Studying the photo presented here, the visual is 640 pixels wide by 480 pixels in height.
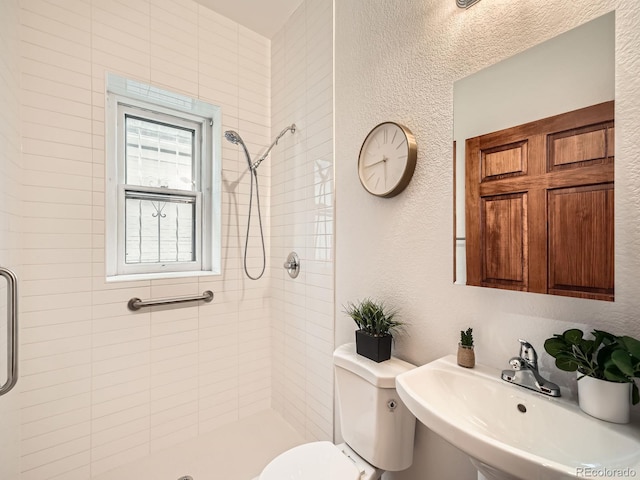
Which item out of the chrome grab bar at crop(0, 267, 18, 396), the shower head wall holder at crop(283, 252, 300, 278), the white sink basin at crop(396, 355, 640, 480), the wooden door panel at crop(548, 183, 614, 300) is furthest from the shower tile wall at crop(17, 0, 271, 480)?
the wooden door panel at crop(548, 183, 614, 300)

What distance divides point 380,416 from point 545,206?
3.02 feet

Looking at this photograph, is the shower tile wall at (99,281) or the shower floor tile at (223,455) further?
the shower floor tile at (223,455)

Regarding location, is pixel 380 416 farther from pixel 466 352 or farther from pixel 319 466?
pixel 466 352

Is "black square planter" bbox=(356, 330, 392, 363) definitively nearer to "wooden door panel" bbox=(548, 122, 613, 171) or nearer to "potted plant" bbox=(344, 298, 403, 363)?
"potted plant" bbox=(344, 298, 403, 363)

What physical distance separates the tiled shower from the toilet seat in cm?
54

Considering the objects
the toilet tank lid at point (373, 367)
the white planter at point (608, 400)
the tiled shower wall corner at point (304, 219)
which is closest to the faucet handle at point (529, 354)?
the white planter at point (608, 400)

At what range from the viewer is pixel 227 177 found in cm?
213

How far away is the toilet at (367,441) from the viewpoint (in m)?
1.14

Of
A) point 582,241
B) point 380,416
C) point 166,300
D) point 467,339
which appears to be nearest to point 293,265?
point 166,300

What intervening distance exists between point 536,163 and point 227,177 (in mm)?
1777

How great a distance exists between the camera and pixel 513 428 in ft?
2.82

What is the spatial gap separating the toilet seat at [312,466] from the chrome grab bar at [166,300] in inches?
43.1

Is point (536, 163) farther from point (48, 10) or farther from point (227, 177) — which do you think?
point (48, 10)

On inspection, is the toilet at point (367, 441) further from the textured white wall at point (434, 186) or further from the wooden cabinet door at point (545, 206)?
the wooden cabinet door at point (545, 206)
